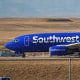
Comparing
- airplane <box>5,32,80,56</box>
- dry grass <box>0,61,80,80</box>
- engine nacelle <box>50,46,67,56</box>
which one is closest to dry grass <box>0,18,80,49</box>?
airplane <box>5,32,80,56</box>

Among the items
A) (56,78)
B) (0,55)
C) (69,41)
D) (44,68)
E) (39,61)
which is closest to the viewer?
(56,78)

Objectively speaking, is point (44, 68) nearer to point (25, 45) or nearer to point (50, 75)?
point (50, 75)

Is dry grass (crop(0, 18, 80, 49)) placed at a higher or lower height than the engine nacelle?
higher

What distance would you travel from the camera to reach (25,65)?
1372 inches

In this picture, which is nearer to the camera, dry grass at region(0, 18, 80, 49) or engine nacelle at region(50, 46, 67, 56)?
engine nacelle at region(50, 46, 67, 56)

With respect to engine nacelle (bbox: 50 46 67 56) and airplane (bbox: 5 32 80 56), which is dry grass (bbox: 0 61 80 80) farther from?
airplane (bbox: 5 32 80 56)

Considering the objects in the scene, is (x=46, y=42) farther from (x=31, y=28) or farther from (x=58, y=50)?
(x=31, y=28)

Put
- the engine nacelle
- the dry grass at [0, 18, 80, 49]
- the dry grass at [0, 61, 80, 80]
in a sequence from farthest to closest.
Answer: the dry grass at [0, 18, 80, 49] < the engine nacelle < the dry grass at [0, 61, 80, 80]

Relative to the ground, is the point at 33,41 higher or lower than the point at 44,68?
higher

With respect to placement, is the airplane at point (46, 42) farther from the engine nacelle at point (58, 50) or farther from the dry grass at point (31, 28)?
the dry grass at point (31, 28)

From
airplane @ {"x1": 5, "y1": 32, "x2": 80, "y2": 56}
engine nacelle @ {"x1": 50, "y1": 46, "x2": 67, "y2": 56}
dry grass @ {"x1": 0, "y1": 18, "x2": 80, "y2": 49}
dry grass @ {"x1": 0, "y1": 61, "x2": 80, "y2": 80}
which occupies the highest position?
dry grass @ {"x1": 0, "y1": 18, "x2": 80, "y2": 49}

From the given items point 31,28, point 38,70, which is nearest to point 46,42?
point 38,70

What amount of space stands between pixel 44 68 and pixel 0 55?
594 inches

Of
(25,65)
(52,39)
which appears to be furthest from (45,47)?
(25,65)
